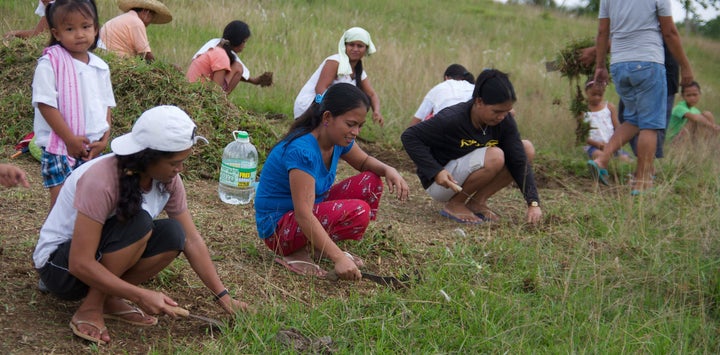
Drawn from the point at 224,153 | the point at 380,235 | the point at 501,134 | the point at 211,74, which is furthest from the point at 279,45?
the point at 380,235

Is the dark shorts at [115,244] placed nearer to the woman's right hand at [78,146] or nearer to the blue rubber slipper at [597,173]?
the woman's right hand at [78,146]

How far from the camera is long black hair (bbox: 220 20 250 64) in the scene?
6.95 meters

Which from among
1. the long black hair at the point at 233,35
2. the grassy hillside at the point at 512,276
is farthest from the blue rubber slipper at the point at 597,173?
the long black hair at the point at 233,35

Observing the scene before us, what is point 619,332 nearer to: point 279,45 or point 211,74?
point 211,74

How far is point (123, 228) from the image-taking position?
2.76m

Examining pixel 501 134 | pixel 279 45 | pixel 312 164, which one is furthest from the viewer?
pixel 279 45

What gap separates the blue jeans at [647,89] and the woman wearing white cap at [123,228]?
4181mm

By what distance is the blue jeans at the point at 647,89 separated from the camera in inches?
232

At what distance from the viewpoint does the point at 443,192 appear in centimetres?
516

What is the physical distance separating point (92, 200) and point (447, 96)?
12.3ft

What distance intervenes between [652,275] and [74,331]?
2934 mm

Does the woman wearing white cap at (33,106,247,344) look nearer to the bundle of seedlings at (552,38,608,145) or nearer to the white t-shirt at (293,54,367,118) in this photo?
the white t-shirt at (293,54,367,118)

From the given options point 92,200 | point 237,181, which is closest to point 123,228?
point 92,200

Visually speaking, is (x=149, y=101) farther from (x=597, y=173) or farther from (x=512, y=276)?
(x=597, y=173)
